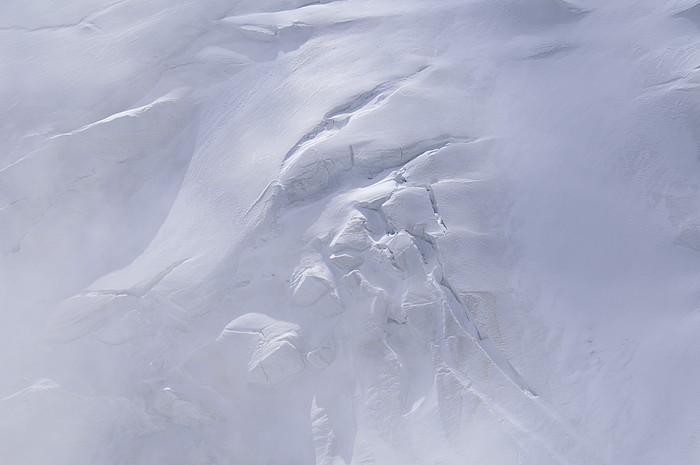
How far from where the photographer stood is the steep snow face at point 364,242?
7062mm

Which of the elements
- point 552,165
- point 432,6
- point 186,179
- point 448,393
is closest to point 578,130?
point 552,165

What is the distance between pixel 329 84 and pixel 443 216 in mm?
2073

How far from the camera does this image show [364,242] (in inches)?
303

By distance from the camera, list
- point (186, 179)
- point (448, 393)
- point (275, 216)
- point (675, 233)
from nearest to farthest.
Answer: point (448, 393), point (675, 233), point (275, 216), point (186, 179)

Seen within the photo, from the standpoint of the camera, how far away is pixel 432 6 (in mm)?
9508

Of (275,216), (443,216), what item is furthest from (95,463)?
(443,216)

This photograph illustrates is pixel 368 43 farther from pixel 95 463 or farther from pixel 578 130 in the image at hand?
pixel 95 463

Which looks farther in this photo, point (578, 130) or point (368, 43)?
point (368, 43)

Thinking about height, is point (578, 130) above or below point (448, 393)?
above

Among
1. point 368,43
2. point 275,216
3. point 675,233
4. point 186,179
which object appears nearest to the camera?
point 675,233

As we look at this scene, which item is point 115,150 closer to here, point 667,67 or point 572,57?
point 572,57

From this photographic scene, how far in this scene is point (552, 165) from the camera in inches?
319

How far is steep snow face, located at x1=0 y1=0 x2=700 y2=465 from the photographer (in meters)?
7.06

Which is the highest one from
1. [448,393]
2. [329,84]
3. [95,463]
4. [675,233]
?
[329,84]
